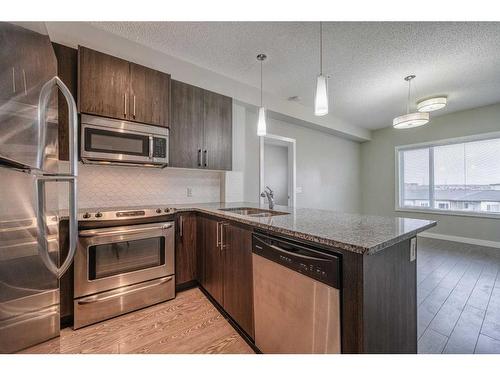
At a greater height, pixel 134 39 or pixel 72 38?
pixel 134 39

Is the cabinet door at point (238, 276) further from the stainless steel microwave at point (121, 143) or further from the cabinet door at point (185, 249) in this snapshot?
the stainless steel microwave at point (121, 143)

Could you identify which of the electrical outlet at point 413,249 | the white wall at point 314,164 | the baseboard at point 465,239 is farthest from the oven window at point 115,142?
the baseboard at point 465,239

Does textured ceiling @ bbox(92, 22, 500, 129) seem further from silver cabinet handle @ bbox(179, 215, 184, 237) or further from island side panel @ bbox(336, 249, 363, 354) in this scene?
island side panel @ bbox(336, 249, 363, 354)


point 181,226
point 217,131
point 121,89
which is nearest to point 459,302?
point 181,226

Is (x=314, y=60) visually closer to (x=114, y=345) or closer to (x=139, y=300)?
(x=139, y=300)

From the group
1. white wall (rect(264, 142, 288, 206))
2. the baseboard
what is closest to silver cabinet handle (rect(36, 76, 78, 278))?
white wall (rect(264, 142, 288, 206))

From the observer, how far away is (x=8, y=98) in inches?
23.4

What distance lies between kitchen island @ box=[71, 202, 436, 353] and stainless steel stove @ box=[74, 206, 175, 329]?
204 mm

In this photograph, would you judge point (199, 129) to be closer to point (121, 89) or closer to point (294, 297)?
point (121, 89)

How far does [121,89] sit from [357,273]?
238 cm

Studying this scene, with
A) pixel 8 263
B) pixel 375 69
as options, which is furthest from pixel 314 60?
pixel 8 263

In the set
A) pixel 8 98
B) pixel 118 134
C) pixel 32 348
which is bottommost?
pixel 32 348

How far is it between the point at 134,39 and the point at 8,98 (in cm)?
220

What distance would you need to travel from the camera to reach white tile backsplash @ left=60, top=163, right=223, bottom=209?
214 centimetres
